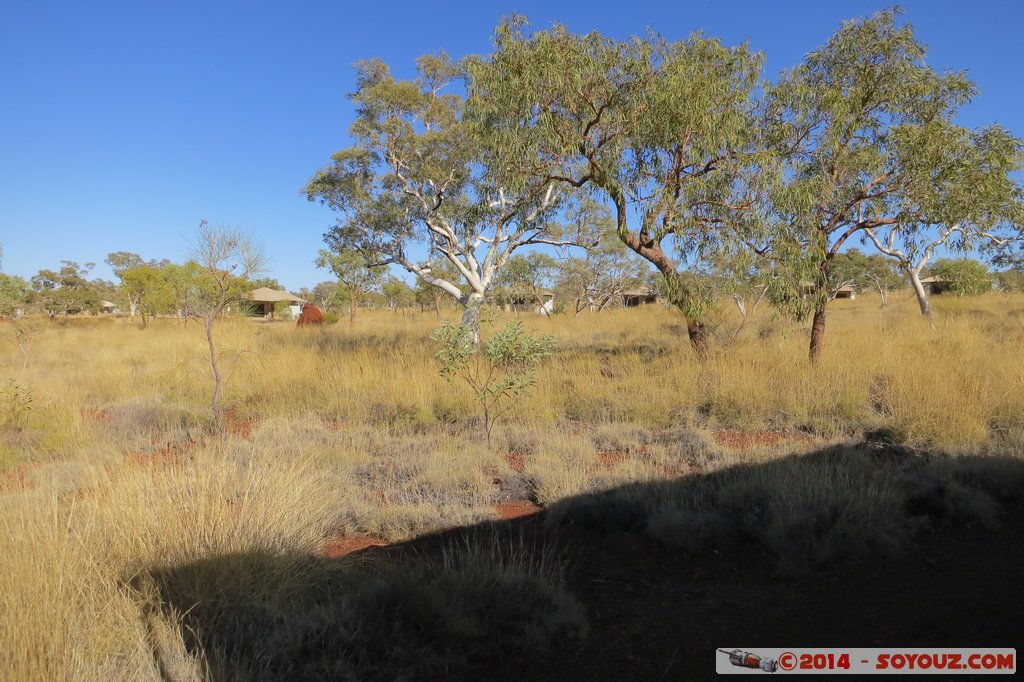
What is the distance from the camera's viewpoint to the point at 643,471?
5215 millimetres

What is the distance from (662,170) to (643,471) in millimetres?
5576

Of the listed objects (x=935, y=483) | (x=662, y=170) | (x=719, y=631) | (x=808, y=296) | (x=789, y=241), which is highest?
(x=662, y=170)

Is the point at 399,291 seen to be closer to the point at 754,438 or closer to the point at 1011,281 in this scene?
the point at 1011,281

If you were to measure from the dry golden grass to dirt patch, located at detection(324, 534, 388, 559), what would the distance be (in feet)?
0.31

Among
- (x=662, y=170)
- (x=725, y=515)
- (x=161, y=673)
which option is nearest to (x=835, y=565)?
(x=725, y=515)

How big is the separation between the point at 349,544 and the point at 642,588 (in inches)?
83.6

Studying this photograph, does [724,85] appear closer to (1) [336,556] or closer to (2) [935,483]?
(2) [935,483]

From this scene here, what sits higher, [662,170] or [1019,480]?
[662,170]

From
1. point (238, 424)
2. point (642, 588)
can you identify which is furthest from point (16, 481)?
point (642, 588)

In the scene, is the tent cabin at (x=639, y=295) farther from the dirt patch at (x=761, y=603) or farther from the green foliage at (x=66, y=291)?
the green foliage at (x=66, y=291)

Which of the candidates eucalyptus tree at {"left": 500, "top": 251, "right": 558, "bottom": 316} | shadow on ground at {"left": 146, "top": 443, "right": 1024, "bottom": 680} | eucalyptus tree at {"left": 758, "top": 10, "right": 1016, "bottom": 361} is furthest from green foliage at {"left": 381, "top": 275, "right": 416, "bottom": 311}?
shadow on ground at {"left": 146, "top": 443, "right": 1024, "bottom": 680}

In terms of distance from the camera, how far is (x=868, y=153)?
26.5 feet

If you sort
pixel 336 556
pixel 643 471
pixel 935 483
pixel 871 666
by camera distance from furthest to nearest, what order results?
pixel 643 471
pixel 935 483
pixel 336 556
pixel 871 666

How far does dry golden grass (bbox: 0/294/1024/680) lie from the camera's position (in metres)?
2.60
